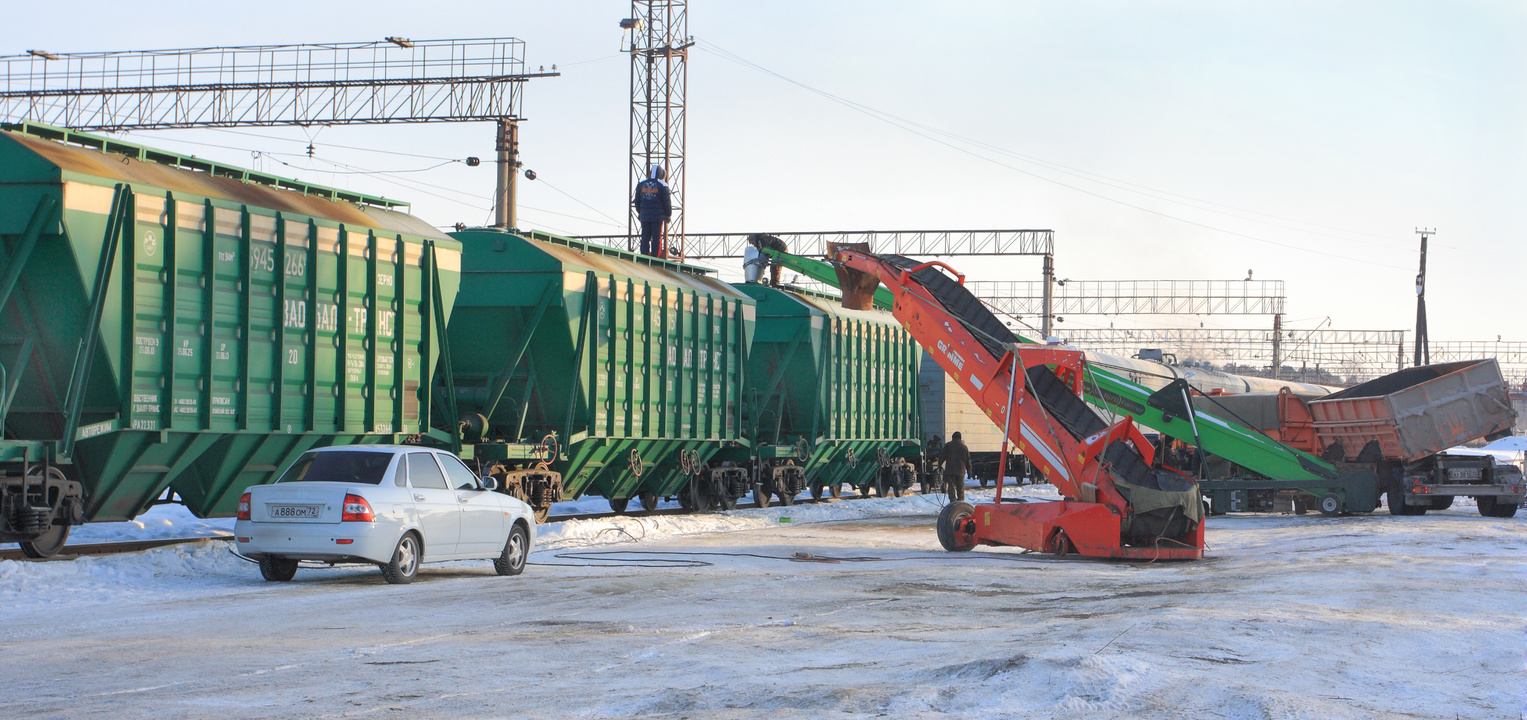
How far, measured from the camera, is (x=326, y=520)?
11.9 metres

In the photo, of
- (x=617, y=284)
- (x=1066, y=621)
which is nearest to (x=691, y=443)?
(x=617, y=284)

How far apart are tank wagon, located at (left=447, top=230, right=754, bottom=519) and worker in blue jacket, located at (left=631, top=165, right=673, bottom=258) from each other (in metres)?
4.76

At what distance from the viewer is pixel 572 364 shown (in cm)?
1856

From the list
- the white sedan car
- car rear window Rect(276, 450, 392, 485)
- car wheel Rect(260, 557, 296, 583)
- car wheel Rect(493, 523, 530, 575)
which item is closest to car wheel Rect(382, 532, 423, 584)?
the white sedan car

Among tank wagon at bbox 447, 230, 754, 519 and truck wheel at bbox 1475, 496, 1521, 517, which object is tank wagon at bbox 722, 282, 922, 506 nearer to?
tank wagon at bbox 447, 230, 754, 519

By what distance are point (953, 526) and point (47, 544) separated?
9782 millimetres

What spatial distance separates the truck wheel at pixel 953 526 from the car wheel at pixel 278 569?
7564 mm

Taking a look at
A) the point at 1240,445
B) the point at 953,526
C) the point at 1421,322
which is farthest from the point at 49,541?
the point at 1421,322

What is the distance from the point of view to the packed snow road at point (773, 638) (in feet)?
22.0

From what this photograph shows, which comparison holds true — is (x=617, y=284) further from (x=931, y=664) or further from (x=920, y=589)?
(x=931, y=664)

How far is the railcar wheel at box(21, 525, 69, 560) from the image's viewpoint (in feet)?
41.9

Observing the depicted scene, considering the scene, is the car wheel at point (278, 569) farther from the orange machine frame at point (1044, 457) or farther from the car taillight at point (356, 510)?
the orange machine frame at point (1044, 457)

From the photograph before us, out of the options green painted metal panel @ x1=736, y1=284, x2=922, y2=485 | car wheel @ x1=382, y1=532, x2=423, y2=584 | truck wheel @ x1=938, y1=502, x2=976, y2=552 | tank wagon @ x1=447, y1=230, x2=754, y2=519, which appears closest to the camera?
car wheel @ x1=382, y1=532, x2=423, y2=584

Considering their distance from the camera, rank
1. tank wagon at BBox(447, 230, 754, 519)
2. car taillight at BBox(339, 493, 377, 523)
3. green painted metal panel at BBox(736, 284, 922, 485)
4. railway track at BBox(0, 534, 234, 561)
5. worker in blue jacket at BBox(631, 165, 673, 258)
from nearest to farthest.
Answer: car taillight at BBox(339, 493, 377, 523)
railway track at BBox(0, 534, 234, 561)
tank wagon at BBox(447, 230, 754, 519)
green painted metal panel at BBox(736, 284, 922, 485)
worker in blue jacket at BBox(631, 165, 673, 258)
